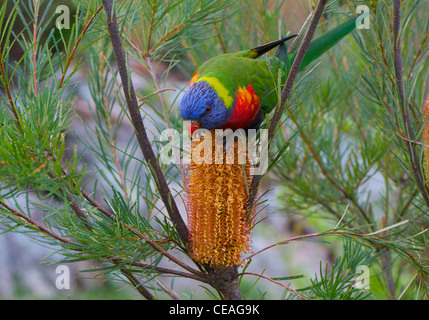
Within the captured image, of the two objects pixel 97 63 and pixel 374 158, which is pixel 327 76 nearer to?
pixel 374 158

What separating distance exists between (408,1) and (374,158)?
0.41 meters

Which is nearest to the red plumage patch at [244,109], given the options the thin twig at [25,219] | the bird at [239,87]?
the bird at [239,87]

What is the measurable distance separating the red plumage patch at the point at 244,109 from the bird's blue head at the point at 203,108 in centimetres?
1

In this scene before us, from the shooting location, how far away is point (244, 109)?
748mm

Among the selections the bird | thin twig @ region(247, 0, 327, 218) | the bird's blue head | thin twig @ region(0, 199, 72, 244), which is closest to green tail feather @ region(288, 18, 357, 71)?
the bird

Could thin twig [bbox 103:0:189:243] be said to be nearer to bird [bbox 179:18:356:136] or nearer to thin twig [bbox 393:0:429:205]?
bird [bbox 179:18:356:136]

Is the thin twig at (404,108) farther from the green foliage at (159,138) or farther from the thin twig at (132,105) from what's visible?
the thin twig at (132,105)

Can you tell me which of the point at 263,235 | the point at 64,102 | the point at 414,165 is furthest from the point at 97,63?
the point at 263,235

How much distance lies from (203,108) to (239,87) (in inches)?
5.6

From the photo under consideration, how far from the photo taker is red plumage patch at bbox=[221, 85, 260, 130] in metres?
0.72

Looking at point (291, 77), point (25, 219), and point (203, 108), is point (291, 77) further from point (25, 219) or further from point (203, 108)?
point (25, 219)

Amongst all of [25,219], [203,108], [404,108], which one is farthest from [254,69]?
[25,219]

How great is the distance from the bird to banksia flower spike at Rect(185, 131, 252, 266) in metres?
0.13
